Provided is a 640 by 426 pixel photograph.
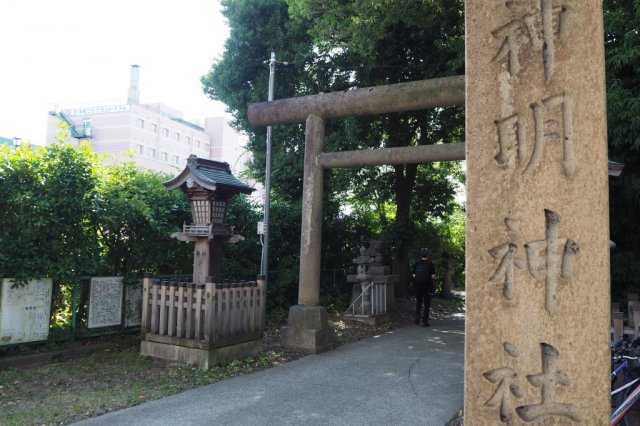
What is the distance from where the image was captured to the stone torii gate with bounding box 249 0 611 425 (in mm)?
2281

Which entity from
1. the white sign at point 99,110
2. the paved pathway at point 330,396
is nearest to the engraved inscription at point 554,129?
the paved pathway at point 330,396

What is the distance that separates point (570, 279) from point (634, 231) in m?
7.42

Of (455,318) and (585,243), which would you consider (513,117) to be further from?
(455,318)

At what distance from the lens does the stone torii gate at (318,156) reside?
7.38m

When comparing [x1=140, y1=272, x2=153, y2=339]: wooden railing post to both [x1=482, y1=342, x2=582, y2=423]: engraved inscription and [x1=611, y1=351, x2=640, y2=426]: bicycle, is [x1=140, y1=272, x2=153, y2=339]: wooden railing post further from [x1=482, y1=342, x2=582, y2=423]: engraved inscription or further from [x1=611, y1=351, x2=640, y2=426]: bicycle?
[x1=611, y1=351, x2=640, y2=426]: bicycle

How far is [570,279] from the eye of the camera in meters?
2.32

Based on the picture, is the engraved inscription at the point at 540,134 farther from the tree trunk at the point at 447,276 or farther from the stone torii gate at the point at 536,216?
the tree trunk at the point at 447,276

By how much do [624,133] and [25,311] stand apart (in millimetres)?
9796

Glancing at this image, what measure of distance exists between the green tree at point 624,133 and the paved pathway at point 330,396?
3.64m

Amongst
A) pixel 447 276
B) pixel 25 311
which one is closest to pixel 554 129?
pixel 25 311

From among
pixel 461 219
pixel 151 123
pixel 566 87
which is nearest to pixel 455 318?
pixel 461 219

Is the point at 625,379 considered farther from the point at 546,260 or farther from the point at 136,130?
the point at 136,130

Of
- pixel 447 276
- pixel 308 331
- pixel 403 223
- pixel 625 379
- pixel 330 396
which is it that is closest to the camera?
pixel 625 379

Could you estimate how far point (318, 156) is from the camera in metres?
7.94
